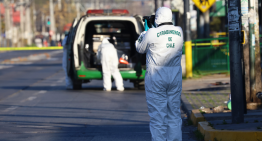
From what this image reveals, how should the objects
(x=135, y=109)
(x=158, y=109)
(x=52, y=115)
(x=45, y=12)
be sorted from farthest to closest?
1. (x=45, y=12)
2. (x=135, y=109)
3. (x=52, y=115)
4. (x=158, y=109)

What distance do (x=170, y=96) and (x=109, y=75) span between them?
7159mm

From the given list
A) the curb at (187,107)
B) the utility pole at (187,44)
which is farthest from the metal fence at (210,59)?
the curb at (187,107)

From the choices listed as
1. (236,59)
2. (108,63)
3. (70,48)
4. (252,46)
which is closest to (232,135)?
(236,59)

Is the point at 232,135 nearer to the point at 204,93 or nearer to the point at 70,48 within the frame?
the point at 204,93

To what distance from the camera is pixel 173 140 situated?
5324mm

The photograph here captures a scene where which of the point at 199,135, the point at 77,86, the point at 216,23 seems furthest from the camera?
the point at 216,23

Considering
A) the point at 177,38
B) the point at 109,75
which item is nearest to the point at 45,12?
the point at 109,75

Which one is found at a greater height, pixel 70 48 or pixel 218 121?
pixel 70 48

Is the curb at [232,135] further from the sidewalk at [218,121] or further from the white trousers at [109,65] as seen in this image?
the white trousers at [109,65]

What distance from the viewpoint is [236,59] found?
6207 mm

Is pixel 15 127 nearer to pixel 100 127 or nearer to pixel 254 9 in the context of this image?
pixel 100 127

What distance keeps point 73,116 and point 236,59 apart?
3.36 m

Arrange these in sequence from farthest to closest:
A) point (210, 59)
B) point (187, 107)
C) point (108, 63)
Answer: point (210, 59), point (108, 63), point (187, 107)

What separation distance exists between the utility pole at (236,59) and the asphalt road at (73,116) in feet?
2.51
